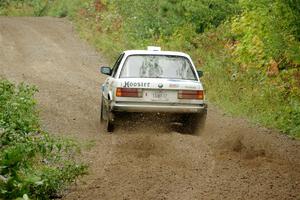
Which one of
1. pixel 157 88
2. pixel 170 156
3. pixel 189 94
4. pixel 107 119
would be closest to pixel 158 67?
pixel 157 88

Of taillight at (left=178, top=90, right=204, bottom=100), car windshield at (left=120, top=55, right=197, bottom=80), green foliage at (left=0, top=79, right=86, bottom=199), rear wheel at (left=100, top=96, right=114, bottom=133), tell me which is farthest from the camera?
car windshield at (left=120, top=55, right=197, bottom=80)

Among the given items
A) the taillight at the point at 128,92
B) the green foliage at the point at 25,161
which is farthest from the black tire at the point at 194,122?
the green foliage at the point at 25,161

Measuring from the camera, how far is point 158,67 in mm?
12602

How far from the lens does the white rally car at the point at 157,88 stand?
12.0m

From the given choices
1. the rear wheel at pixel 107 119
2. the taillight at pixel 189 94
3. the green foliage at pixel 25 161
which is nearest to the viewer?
the green foliage at pixel 25 161

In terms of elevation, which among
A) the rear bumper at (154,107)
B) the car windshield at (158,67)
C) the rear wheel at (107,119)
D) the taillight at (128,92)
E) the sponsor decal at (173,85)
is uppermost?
the car windshield at (158,67)

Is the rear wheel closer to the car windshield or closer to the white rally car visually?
the white rally car

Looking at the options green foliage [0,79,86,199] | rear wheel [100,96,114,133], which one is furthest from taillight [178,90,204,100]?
green foliage [0,79,86,199]

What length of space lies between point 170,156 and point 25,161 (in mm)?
3192

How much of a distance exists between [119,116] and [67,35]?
68.1ft

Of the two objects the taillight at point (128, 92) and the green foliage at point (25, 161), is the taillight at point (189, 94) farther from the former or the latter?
the green foliage at point (25, 161)

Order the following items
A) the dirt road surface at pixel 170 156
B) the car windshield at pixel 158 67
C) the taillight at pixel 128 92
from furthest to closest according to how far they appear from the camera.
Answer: the car windshield at pixel 158 67 → the taillight at pixel 128 92 → the dirt road surface at pixel 170 156

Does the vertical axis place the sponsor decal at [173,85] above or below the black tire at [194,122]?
above

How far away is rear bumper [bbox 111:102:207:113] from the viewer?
12.0 meters
